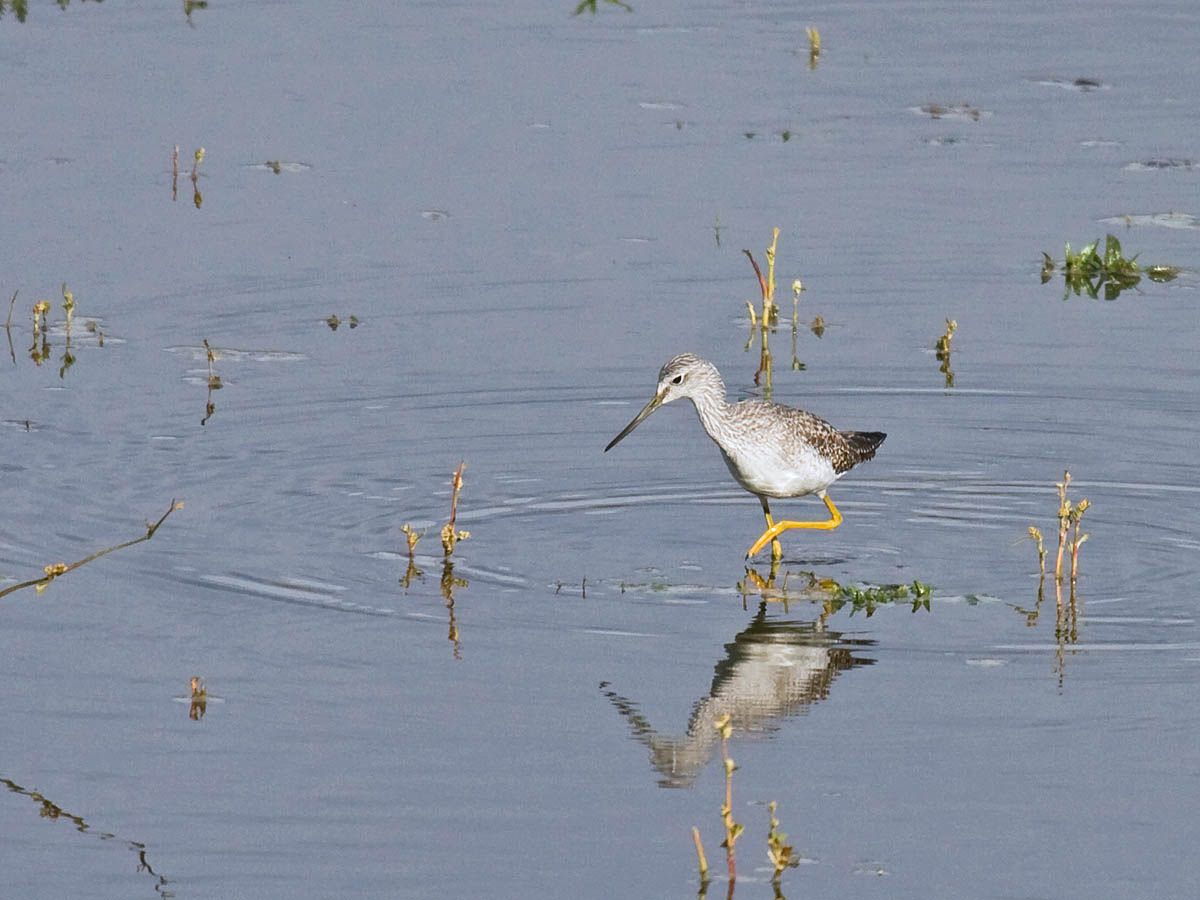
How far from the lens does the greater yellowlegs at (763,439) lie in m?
A: 10.3

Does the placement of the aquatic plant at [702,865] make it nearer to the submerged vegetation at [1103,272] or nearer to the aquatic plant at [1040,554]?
the aquatic plant at [1040,554]

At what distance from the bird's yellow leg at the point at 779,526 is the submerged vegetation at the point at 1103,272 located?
322cm

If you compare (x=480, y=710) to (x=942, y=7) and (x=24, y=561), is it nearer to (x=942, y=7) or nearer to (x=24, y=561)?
(x=24, y=561)

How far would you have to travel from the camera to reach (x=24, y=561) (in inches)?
371

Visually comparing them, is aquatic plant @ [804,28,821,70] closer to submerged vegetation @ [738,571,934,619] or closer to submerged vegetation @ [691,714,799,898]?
submerged vegetation @ [738,571,934,619]

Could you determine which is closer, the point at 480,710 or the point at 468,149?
the point at 480,710

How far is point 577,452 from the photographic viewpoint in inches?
443

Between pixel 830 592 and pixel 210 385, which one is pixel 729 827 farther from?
pixel 210 385

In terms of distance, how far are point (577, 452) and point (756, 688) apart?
3.19m

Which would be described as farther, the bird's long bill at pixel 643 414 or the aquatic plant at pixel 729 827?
the bird's long bill at pixel 643 414

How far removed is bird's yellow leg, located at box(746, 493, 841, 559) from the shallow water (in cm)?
13

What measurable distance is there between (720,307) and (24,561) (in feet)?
17.0

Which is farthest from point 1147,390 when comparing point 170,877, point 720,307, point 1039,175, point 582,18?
point 582,18

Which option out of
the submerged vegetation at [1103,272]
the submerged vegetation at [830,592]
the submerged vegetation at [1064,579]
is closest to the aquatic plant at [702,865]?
the submerged vegetation at [1064,579]
